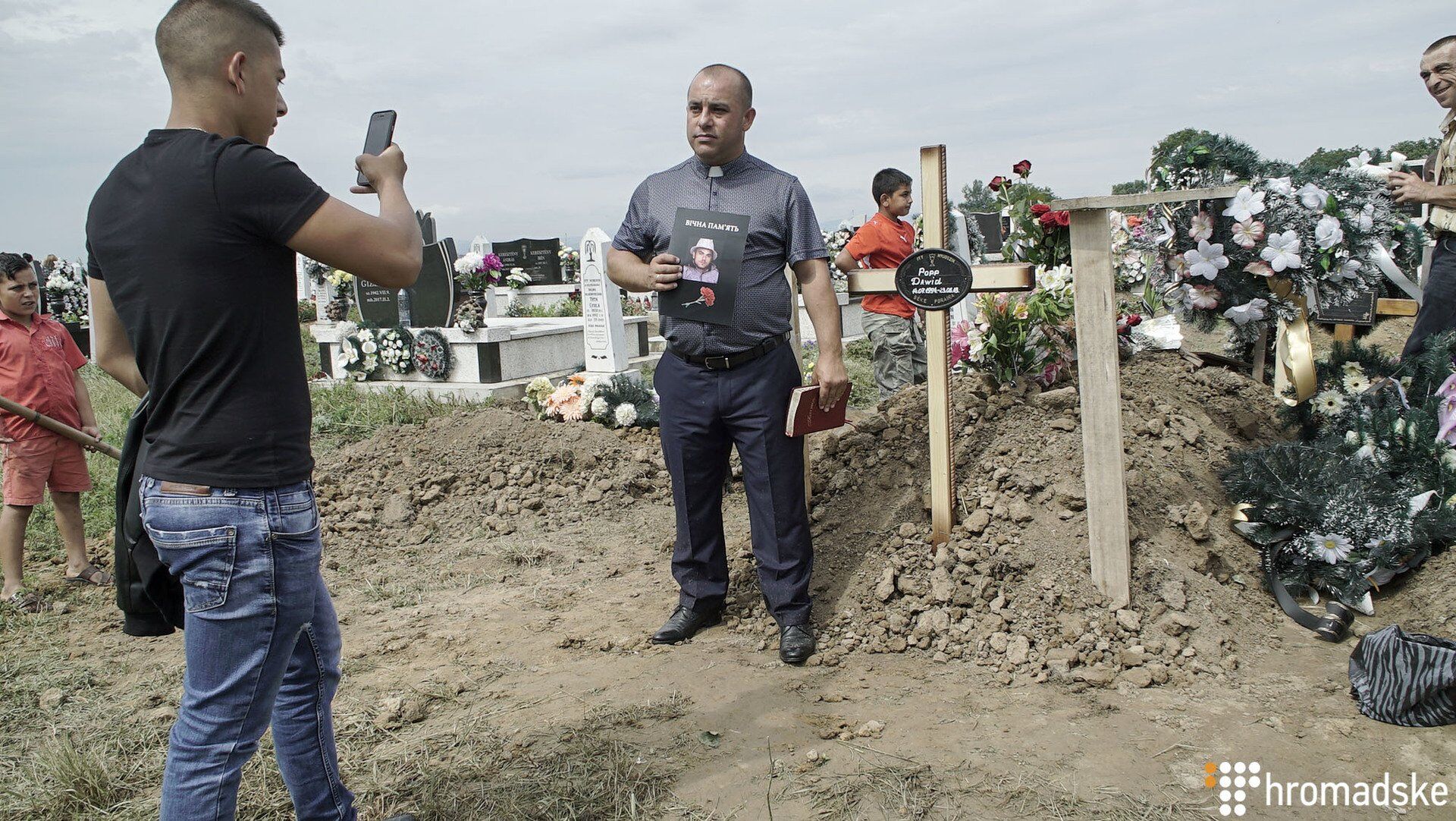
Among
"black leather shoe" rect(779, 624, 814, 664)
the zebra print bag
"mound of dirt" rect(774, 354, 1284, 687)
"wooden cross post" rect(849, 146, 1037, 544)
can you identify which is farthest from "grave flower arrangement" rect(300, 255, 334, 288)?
the zebra print bag

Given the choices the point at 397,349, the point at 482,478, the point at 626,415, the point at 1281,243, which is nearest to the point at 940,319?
the point at 1281,243

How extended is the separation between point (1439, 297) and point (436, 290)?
24.6ft

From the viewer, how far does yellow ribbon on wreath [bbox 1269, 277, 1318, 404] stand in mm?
4008

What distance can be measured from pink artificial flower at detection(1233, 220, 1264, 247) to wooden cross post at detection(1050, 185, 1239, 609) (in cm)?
69

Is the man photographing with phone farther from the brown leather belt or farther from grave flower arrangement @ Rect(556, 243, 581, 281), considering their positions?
grave flower arrangement @ Rect(556, 243, 581, 281)

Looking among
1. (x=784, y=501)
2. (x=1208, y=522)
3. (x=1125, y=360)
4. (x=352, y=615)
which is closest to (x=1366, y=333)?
(x=1125, y=360)

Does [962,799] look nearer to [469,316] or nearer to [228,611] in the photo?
[228,611]

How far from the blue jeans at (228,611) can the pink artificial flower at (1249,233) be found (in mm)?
3610

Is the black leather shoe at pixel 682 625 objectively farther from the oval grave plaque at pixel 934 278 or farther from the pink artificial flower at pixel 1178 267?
the pink artificial flower at pixel 1178 267

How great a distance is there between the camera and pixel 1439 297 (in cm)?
430

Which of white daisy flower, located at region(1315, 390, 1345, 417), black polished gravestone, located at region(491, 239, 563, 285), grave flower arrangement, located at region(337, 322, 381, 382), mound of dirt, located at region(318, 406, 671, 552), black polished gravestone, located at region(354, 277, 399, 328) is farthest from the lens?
black polished gravestone, located at region(491, 239, 563, 285)

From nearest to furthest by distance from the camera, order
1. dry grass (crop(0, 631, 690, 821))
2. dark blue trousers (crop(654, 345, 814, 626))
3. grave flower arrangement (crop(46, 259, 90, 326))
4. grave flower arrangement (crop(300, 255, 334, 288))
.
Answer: dry grass (crop(0, 631, 690, 821))
dark blue trousers (crop(654, 345, 814, 626))
grave flower arrangement (crop(300, 255, 334, 288))
grave flower arrangement (crop(46, 259, 90, 326))

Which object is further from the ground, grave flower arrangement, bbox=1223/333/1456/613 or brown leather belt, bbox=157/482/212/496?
brown leather belt, bbox=157/482/212/496

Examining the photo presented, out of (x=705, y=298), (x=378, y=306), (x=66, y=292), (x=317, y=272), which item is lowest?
(x=705, y=298)
